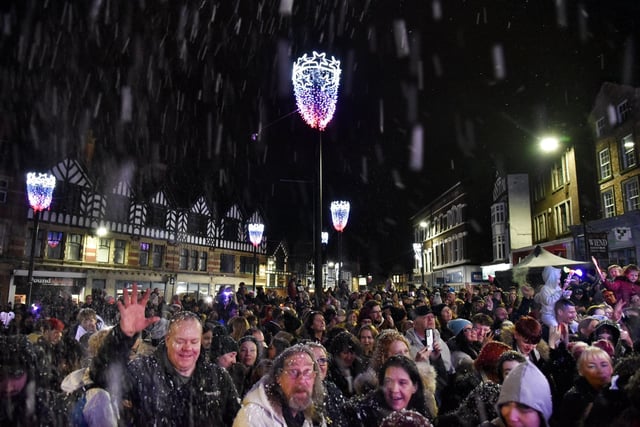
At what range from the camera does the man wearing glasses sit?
3088 mm

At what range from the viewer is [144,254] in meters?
35.3

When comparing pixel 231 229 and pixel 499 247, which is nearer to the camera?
pixel 499 247

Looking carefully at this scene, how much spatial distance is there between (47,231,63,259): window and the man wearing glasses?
30.5m

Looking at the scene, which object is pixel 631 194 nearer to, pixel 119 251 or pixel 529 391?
pixel 529 391

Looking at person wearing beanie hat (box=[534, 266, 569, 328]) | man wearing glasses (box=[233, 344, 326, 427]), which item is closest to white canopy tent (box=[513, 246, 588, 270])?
person wearing beanie hat (box=[534, 266, 569, 328])

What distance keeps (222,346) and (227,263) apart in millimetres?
39698

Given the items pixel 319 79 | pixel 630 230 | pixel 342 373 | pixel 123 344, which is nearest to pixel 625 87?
pixel 630 230

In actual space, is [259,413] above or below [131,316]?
below

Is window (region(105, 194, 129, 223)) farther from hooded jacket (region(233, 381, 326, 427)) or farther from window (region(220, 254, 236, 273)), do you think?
hooded jacket (region(233, 381, 326, 427))

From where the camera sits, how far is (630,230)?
A: 22781 mm

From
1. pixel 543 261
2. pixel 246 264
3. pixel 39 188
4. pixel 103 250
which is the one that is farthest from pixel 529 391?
pixel 246 264

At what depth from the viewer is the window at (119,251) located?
107 feet

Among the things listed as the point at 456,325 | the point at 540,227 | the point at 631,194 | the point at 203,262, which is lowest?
the point at 456,325

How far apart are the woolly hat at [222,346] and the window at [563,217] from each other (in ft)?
93.6
